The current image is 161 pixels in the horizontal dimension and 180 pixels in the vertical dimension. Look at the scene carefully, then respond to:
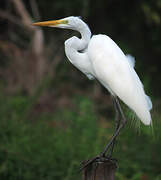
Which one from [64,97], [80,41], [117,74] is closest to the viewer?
[117,74]

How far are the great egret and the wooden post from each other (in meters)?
0.25

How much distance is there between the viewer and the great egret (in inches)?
86.9

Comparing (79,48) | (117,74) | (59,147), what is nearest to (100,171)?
(117,74)

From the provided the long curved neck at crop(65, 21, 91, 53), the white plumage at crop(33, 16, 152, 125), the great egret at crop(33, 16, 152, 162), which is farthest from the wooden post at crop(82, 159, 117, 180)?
the long curved neck at crop(65, 21, 91, 53)

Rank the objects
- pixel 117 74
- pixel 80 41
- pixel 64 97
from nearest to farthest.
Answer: pixel 117 74
pixel 80 41
pixel 64 97

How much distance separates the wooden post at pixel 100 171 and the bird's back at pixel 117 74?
357 millimetres

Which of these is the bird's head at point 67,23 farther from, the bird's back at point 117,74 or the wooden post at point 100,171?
the wooden post at point 100,171

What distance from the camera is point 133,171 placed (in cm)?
362

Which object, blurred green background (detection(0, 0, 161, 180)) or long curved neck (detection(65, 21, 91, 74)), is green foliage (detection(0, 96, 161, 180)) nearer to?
blurred green background (detection(0, 0, 161, 180))

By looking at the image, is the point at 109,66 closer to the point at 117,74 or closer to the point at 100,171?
the point at 117,74

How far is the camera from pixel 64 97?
5.85 m

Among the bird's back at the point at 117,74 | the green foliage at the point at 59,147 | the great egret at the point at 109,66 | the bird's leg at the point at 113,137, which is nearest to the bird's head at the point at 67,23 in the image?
the great egret at the point at 109,66

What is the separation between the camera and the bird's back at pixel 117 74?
7.22 ft

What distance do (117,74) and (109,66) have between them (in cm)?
7
